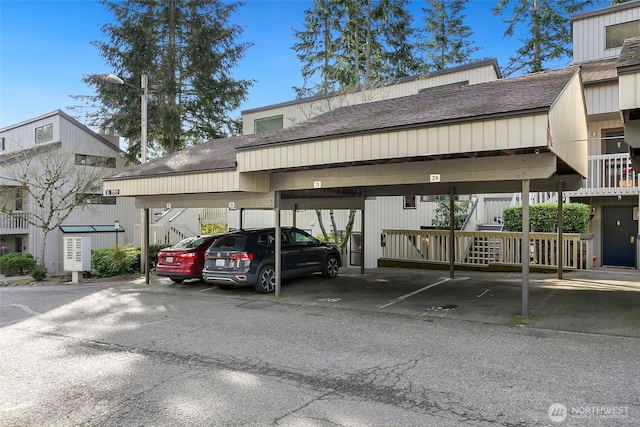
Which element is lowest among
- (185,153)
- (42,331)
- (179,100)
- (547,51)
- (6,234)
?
(42,331)

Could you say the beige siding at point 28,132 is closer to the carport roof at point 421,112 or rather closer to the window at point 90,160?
the window at point 90,160

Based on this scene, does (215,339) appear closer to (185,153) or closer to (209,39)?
(185,153)

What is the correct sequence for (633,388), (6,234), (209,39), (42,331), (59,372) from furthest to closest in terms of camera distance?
(209,39)
(6,234)
(42,331)
(59,372)
(633,388)

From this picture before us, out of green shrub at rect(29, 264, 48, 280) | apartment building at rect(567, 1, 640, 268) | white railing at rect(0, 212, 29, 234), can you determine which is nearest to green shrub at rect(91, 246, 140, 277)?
green shrub at rect(29, 264, 48, 280)

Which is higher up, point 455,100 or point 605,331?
point 455,100

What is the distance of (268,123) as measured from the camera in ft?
73.0

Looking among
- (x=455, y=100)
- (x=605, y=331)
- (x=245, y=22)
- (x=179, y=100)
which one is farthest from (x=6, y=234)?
(x=605, y=331)

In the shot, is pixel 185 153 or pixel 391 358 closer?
pixel 391 358

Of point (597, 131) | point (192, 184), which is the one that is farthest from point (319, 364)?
point (597, 131)

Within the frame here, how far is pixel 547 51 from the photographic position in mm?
25703

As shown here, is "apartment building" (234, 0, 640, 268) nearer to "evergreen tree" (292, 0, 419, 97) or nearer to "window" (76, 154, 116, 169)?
"evergreen tree" (292, 0, 419, 97)

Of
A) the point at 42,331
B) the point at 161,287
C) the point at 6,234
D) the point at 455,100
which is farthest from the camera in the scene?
the point at 6,234

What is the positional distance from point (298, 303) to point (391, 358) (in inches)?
168

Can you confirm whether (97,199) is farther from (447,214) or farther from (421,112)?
(421,112)
